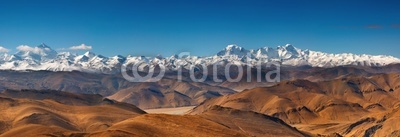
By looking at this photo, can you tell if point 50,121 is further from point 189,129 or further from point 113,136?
point 113,136

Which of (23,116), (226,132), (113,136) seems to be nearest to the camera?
(113,136)

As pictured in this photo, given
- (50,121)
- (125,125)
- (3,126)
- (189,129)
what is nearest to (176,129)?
(189,129)

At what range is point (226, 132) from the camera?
156250mm

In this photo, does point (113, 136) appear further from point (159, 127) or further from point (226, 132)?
point (226, 132)

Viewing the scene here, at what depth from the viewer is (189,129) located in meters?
154

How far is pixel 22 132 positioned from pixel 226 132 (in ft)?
189

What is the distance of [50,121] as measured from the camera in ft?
608

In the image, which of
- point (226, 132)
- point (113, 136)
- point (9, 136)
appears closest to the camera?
→ point (113, 136)

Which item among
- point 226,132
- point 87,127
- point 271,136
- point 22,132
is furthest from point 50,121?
point 271,136

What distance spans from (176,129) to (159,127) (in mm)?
4916

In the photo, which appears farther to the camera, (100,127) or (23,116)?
(23,116)

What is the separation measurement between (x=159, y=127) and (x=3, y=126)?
6343cm

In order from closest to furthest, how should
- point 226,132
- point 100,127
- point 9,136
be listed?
point 9,136
point 226,132
point 100,127

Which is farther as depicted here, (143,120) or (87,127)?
(87,127)
